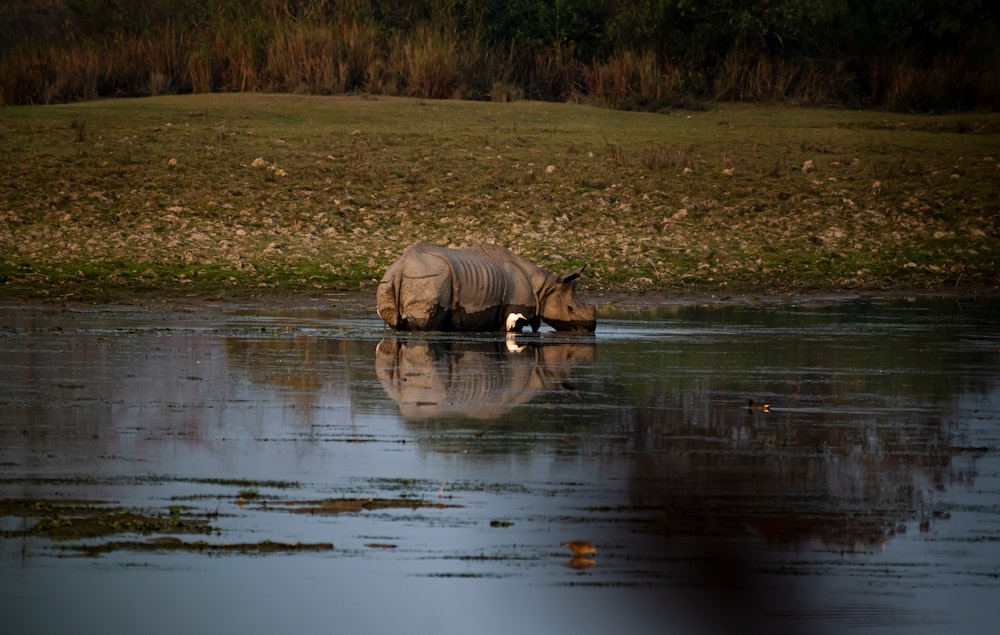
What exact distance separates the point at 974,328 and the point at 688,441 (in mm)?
7797

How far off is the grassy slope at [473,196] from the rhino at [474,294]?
3.66m

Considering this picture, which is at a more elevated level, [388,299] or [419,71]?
[419,71]

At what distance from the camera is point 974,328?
623 inches

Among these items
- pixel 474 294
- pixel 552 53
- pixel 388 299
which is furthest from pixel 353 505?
pixel 552 53

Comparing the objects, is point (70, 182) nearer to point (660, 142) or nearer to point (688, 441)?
point (660, 142)

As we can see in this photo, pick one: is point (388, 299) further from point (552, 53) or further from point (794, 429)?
point (552, 53)

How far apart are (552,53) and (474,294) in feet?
73.9

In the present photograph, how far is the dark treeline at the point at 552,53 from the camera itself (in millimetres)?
32062

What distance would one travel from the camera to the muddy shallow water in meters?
5.88

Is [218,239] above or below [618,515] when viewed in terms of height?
above

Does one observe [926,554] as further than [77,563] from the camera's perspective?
Yes

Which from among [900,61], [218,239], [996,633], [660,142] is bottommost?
[996,633]

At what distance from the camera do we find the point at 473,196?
2316 centimetres

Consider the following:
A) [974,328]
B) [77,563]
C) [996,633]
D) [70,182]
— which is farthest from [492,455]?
[70,182]
